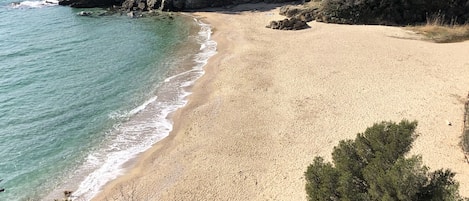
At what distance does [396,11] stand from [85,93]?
29.8 meters

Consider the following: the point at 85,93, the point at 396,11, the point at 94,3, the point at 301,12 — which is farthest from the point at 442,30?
the point at 94,3

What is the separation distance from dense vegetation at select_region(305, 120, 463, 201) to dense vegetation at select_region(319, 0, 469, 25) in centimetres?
3142

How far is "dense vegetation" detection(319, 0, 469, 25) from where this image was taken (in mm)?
40156

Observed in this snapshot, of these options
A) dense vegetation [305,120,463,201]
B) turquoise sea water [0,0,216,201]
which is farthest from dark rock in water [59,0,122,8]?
dense vegetation [305,120,463,201]

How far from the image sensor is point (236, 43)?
40.5m

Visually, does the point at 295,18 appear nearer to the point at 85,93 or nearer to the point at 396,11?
the point at 396,11

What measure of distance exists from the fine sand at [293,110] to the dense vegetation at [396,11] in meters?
3.25

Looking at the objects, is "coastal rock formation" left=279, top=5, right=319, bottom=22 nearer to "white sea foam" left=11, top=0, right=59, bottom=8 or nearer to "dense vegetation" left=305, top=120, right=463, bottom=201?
"dense vegetation" left=305, top=120, right=463, bottom=201

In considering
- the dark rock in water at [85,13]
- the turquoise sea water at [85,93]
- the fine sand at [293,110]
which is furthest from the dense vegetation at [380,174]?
the dark rock in water at [85,13]

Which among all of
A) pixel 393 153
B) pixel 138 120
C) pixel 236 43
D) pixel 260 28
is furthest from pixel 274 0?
pixel 393 153

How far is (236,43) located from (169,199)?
2357 centimetres

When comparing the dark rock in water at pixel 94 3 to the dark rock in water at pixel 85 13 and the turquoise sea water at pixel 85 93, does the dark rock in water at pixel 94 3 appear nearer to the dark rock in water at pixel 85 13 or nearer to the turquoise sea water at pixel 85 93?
the dark rock in water at pixel 85 13

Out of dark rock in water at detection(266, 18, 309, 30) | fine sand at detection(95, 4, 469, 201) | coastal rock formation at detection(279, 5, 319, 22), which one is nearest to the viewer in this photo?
fine sand at detection(95, 4, 469, 201)

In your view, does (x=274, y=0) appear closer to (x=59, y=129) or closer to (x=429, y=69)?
(x=429, y=69)
